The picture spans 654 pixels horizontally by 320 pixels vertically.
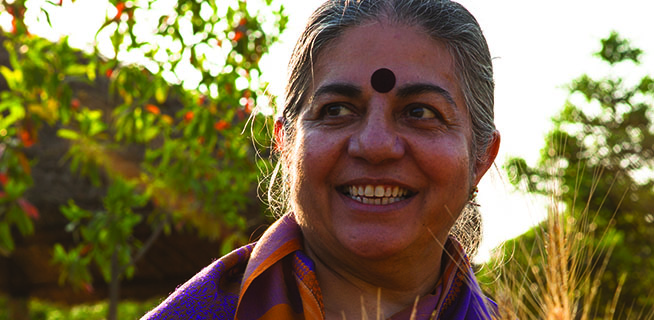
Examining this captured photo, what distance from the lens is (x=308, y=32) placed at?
1.80 m

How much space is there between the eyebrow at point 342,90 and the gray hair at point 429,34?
0.28 ft

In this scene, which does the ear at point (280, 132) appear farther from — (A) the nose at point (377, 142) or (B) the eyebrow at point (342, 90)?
(A) the nose at point (377, 142)

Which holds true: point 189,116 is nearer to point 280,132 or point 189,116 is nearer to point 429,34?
point 280,132

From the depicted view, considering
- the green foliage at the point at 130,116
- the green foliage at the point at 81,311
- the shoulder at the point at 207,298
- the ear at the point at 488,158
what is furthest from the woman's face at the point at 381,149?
the green foliage at the point at 81,311

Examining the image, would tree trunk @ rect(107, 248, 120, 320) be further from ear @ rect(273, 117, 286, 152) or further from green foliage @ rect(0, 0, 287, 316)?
ear @ rect(273, 117, 286, 152)

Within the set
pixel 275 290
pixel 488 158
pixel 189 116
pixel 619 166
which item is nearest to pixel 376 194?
pixel 275 290

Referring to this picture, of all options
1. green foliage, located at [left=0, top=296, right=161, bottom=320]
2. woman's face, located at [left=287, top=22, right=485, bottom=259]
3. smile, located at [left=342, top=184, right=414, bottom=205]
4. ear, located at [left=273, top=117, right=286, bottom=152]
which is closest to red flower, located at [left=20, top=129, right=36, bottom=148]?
ear, located at [left=273, top=117, right=286, bottom=152]

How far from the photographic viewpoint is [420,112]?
64.8 inches

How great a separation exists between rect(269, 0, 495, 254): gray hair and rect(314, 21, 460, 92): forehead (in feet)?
0.08

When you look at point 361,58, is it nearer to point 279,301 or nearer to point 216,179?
point 279,301

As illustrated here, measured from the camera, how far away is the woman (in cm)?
159

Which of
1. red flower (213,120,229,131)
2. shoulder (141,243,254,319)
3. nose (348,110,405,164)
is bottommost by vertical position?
shoulder (141,243,254,319)

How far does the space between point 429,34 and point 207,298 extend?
2.74 ft

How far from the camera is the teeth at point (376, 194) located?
1.58 m
